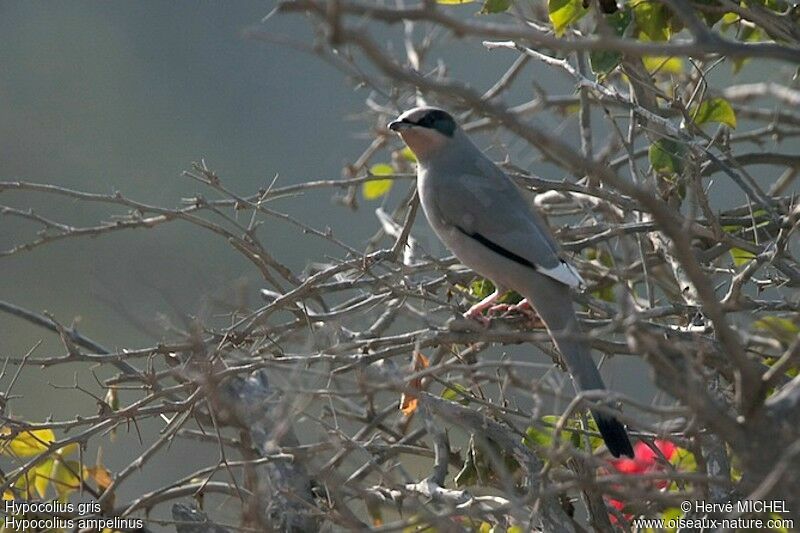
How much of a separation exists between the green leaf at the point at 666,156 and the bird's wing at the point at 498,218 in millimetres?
553

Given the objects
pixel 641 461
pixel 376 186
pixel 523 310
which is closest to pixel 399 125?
pixel 376 186

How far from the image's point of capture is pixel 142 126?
73.6 feet

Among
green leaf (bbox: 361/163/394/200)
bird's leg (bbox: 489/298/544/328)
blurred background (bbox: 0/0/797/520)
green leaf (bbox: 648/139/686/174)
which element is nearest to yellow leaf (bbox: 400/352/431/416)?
bird's leg (bbox: 489/298/544/328)

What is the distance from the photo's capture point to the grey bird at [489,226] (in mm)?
4312

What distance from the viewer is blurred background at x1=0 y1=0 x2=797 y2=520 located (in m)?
16.9

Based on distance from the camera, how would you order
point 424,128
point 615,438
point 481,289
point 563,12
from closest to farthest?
point 615,438
point 563,12
point 481,289
point 424,128

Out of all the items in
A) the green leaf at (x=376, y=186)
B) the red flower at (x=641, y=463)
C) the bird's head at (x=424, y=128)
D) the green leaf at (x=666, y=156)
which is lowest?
the red flower at (x=641, y=463)

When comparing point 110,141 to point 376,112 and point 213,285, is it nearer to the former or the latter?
point 376,112

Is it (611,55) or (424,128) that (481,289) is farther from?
(611,55)

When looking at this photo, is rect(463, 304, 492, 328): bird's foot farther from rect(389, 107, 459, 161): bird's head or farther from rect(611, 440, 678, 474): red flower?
rect(389, 107, 459, 161): bird's head

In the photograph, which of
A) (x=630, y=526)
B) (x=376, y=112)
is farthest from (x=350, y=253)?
(x=376, y=112)

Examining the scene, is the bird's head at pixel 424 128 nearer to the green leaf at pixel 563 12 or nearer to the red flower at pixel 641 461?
the green leaf at pixel 563 12

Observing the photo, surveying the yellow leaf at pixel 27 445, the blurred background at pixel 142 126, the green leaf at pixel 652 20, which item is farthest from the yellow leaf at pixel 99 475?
the blurred background at pixel 142 126

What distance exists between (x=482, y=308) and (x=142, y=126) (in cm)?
1876
